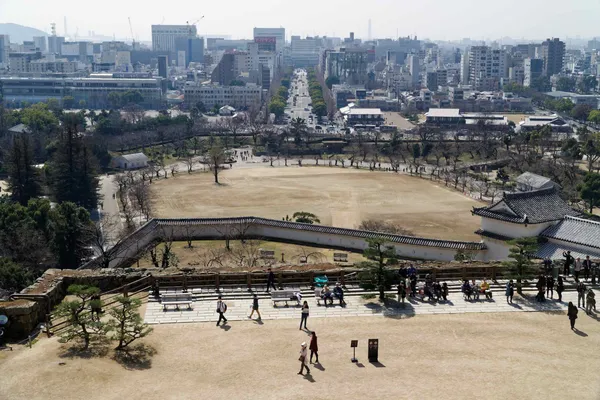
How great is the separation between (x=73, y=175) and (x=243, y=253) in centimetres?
1977

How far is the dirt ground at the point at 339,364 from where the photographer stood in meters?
15.2

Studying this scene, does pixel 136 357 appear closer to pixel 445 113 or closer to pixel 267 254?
pixel 267 254

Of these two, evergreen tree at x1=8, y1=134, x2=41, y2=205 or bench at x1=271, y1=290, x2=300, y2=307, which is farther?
evergreen tree at x1=8, y1=134, x2=41, y2=205

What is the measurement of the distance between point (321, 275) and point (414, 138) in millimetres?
71681

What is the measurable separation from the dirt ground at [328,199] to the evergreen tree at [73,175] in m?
4.89

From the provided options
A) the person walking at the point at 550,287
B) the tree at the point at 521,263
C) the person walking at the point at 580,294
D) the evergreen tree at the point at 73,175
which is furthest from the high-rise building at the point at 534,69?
the person walking at the point at 580,294

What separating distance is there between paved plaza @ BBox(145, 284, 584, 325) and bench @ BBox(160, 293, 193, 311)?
14cm

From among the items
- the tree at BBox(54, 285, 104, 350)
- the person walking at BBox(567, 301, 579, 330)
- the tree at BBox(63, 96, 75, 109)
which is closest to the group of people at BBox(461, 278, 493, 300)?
the person walking at BBox(567, 301, 579, 330)

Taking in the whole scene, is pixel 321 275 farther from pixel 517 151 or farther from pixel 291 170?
pixel 517 151

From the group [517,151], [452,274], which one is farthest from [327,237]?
[517,151]

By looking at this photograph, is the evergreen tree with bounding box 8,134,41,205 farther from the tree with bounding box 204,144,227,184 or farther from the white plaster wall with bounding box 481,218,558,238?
the white plaster wall with bounding box 481,218,558,238

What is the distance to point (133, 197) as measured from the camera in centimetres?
5394

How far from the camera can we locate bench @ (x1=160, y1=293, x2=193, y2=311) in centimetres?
1997

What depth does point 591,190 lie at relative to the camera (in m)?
49.5
